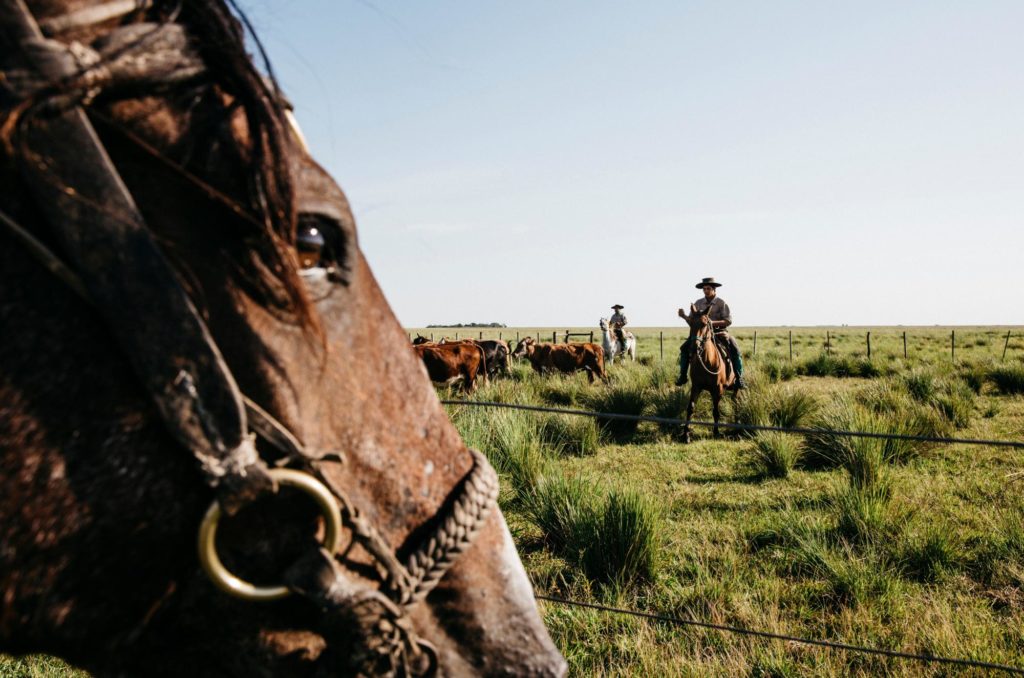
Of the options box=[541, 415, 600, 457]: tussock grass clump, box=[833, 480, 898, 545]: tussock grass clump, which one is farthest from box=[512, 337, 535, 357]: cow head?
box=[833, 480, 898, 545]: tussock grass clump

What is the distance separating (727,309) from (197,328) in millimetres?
12936

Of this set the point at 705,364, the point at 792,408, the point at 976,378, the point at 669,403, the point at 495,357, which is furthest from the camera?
the point at 495,357

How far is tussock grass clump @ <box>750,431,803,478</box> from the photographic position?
307 inches

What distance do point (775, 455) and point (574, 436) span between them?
2.67 meters

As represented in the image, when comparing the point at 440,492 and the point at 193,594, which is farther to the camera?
the point at 440,492

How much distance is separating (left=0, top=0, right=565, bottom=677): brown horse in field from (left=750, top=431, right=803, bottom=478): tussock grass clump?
24.3 feet

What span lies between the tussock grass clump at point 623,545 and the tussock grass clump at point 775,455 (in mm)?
3597

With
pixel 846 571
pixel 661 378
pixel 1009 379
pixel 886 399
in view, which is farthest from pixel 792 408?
pixel 1009 379

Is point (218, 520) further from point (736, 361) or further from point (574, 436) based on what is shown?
point (736, 361)

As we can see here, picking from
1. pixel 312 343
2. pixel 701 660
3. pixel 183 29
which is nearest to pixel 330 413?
pixel 312 343

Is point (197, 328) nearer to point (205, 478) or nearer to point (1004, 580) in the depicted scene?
point (205, 478)

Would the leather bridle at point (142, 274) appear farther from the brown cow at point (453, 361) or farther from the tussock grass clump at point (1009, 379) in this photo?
the tussock grass clump at point (1009, 379)

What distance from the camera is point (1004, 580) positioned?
456 cm

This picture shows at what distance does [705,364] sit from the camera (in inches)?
437
